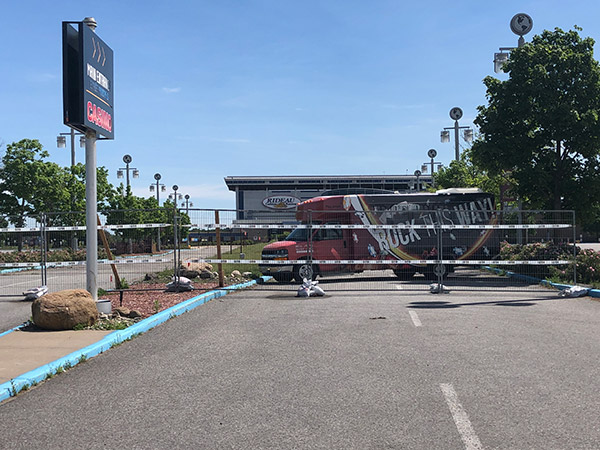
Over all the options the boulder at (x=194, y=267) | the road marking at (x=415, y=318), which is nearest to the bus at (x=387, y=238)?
the boulder at (x=194, y=267)

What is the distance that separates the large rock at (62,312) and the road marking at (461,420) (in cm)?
633

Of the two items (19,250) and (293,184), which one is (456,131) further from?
(293,184)

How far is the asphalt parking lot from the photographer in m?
4.89

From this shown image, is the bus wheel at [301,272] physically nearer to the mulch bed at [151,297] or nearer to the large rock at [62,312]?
the mulch bed at [151,297]

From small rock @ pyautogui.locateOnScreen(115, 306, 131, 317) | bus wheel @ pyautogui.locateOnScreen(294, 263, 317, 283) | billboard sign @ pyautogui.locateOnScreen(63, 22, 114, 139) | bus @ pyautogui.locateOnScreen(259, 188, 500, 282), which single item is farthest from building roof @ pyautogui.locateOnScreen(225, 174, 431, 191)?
small rock @ pyautogui.locateOnScreen(115, 306, 131, 317)

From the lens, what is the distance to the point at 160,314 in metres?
11.2

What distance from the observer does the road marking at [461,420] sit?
4645 mm

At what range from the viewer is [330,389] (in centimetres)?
627

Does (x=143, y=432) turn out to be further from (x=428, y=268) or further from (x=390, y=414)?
(x=428, y=268)

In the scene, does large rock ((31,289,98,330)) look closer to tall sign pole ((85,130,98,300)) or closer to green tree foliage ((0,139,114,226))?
tall sign pole ((85,130,98,300))

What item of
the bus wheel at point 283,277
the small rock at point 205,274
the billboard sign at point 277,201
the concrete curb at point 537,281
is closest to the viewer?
the concrete curb at point 537,281

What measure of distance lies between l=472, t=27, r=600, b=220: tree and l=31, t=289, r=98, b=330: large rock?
1540 centimetres

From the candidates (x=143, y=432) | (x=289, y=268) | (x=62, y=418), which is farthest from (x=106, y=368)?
(x=289, y=268)

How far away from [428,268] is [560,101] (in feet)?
23.7
